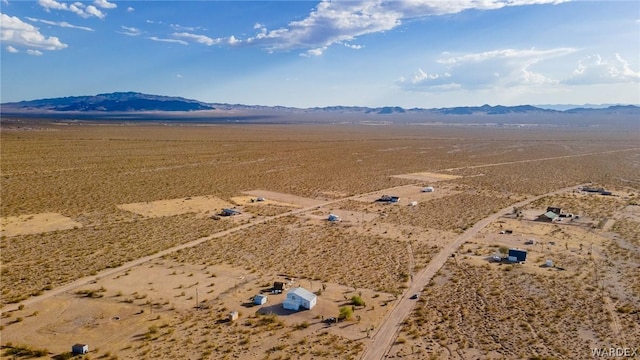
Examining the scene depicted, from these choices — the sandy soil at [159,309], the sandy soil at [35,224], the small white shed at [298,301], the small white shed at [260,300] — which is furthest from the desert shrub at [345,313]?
the sandy soil at [35,224]

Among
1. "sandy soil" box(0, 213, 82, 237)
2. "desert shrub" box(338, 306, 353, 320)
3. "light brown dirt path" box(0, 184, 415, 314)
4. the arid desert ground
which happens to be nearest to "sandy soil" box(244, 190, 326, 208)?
the arid desert ground

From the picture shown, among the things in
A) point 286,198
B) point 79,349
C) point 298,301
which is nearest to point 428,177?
point 286,198

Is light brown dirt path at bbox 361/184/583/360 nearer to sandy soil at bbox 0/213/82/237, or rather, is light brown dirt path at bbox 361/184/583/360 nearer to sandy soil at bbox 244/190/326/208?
sandy soil at bbox 244/190/326/208

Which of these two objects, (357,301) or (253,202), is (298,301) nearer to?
(357,301)

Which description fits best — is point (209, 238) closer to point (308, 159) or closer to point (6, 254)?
point (6, 254)

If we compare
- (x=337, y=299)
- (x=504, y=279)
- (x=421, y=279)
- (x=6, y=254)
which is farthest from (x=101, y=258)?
(x=504, y=279)

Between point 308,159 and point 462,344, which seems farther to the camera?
Answer: point 308,159
